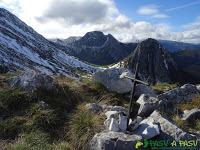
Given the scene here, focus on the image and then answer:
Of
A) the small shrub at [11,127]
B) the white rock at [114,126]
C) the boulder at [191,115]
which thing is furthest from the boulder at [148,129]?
the small shrub at [11,127]

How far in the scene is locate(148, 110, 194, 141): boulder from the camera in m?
13.9

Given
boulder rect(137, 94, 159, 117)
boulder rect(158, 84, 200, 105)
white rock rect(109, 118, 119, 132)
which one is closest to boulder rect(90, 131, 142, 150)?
white rock rect(109, 118, 119, 132)

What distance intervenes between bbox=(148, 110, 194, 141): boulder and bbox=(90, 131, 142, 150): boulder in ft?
4.79

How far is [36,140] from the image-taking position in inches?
534

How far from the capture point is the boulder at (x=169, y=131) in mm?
13864

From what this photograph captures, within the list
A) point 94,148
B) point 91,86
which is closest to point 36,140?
point 94,148

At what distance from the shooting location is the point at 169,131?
14188mm

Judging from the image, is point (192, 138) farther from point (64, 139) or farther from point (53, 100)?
point (53, 100)

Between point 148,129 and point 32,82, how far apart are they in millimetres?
6875

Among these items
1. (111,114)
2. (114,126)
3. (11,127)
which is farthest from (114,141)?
(11,127)

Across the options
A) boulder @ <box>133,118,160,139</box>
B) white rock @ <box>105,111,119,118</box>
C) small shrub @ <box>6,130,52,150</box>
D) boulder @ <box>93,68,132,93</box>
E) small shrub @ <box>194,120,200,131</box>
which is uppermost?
boulder @ <box>93,68,132,93</box>

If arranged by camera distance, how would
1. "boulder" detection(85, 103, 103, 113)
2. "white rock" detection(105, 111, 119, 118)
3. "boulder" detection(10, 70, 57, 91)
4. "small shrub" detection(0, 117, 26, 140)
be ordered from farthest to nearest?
"boulder" detection(10, 70, 57, 91)
"boulder" detection(85, 103, 103, 113)
"white rock" detection(105, 111, 119, 118)
"small shrub" detection(0, 117, 26, 140)

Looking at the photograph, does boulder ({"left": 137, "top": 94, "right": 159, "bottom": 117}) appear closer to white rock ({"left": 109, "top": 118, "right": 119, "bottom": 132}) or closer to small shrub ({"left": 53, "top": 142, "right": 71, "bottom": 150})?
white rock ({"left": 109, "top": 118, "right": 119, "bottom": 132})

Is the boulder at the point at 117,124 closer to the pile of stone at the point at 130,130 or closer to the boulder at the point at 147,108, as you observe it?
the pile of stone at the point at 130,130
